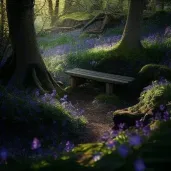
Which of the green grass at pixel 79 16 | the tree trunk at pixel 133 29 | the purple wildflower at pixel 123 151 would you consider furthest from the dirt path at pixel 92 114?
the green grass at pixel 79 16

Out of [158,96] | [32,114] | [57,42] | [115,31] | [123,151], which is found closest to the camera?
[123,151]

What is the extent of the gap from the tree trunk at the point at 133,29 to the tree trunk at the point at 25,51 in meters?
3.44

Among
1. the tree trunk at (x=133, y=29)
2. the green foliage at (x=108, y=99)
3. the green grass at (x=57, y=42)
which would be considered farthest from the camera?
the green grass at (x=57, y=42)

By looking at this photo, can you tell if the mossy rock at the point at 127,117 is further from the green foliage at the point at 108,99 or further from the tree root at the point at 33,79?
the tree root at the point at 33,79

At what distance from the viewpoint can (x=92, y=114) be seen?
855 cm

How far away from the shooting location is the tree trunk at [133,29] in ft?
39.1

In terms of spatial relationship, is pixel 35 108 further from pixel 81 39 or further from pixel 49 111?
pixel 81 39

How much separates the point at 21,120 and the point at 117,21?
51.7ft

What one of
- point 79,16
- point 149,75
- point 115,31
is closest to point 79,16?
point 79,16

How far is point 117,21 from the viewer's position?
2130 centimetres

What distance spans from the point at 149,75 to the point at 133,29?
337 centimetres

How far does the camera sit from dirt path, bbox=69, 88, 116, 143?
6.86 m

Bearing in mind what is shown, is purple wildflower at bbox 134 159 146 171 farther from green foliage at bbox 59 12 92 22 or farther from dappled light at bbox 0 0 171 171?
green foliage at bbox 59 12 92 22

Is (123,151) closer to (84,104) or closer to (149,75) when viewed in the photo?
(149,75)
